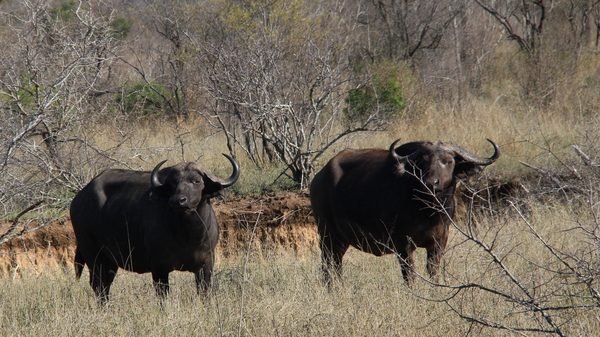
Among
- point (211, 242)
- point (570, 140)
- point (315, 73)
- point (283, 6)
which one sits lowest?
point (570, 140)

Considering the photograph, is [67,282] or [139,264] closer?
[139,264]

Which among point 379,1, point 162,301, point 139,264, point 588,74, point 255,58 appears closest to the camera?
point 162,301

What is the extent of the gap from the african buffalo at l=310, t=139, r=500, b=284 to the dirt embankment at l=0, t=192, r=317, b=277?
239 cm

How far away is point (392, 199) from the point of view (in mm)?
5984

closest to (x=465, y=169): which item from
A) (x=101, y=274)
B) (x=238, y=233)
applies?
(x=101, y=274)

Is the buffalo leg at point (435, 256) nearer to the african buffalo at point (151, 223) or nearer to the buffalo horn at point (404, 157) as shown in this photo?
the buffalo horn at point (404, 157)


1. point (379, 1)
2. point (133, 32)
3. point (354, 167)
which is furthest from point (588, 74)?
point (133, 32)

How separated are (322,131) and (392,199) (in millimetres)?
4927

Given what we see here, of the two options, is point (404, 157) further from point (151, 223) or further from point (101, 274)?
point (101, 274)

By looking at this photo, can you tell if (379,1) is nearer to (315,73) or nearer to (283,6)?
(283,6)

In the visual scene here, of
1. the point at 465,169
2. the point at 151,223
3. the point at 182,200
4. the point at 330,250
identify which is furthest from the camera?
the point at 330,250

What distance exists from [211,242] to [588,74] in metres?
14.2

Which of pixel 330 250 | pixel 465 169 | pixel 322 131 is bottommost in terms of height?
pixel 330 250

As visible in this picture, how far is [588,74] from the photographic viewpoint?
1680 cm
